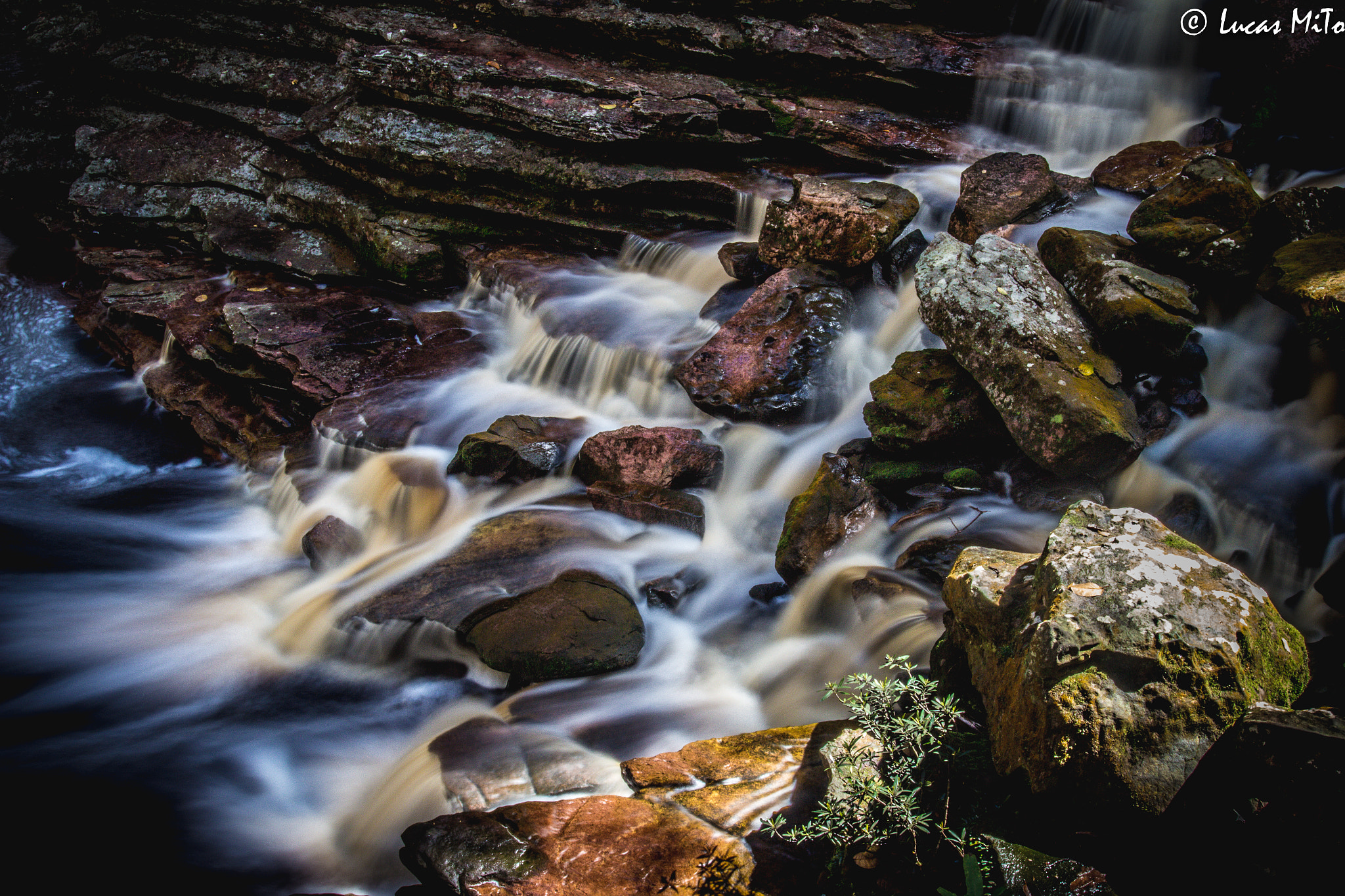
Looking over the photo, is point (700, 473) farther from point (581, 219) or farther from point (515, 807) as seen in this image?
point (581, 219)

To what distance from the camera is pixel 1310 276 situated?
4.41m

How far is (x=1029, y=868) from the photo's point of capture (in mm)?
2279

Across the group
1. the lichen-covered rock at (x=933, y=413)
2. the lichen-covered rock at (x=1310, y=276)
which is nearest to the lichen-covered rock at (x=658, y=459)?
the lichen-covered rock at (x=933, y=413)

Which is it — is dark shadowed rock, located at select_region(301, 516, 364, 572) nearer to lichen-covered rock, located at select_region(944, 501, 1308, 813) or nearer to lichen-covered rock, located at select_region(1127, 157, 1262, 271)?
lichen-covered rock, located at select_region(944, 501, 1308, 813)

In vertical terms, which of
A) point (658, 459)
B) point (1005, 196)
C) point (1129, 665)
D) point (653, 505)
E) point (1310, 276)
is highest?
point (1005, 196)

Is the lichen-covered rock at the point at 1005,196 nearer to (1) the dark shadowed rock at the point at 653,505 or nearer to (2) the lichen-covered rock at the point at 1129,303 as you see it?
(2) the lichen-covered rock at the point at 1129,303

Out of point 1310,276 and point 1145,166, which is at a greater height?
point 1145,166

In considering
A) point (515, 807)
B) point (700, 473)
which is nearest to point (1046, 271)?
point (700, 473)

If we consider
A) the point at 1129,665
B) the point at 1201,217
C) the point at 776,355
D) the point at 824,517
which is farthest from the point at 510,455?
the point at 1201,217

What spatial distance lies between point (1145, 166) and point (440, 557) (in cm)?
795

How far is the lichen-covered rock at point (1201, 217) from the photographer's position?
524 centimetres

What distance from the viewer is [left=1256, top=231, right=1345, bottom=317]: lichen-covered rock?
4.23 metres

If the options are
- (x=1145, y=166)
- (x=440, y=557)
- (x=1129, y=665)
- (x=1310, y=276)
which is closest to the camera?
(x=1129, y=665)

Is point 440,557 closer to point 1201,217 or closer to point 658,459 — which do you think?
point 658,459
